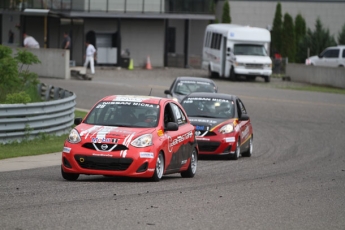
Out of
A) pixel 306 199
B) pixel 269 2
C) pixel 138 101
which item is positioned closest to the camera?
pixel 306 199

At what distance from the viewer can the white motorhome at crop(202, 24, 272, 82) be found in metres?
46.2

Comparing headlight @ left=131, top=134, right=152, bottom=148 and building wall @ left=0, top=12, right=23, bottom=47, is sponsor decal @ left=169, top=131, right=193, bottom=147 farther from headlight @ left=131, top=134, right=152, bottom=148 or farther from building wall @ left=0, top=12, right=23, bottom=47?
building wall @ left=0, top=12, right=23, bottom=47

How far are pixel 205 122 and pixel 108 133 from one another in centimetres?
648

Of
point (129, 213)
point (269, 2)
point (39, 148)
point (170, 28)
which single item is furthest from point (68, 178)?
point (269, 2)

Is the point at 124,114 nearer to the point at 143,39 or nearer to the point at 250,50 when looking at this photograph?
the point at 250,50

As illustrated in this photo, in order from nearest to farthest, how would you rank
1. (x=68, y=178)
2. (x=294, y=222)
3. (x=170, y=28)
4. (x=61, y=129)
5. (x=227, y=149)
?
1. (x=294, y=222)
2. (x=68, y=178)
3. (x=227, y=149)
4. (x=61, y=129)
5. (x=170, y=28)

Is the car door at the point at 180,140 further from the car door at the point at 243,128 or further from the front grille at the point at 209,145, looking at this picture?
the car door at the point at 243,128

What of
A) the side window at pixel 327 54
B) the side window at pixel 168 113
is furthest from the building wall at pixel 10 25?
the side window at pixel 168 113

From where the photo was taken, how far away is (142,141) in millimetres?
13625

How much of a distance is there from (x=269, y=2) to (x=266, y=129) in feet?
128

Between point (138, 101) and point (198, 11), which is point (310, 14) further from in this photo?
point (138, 101)

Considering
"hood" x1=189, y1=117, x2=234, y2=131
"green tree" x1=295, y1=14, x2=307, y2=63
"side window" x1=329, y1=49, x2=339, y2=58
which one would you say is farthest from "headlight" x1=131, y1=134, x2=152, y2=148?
"green tree" x1=295, y1=14, x2=307, y2=63

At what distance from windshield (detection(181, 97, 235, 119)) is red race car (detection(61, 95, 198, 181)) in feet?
16.9

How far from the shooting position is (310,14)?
6725 cm
